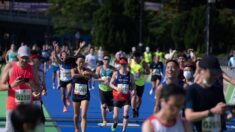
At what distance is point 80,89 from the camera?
48.1 feet

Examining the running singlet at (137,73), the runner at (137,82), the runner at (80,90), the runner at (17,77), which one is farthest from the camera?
the running singlet at (137,73)

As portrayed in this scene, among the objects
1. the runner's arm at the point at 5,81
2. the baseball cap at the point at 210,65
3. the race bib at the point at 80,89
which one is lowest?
the race bib at the point at 80,89

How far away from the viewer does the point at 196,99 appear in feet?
24.3

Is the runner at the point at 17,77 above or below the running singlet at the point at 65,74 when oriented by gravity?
above

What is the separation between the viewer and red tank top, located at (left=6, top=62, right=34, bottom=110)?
10.6 m

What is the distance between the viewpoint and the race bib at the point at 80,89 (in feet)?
47.8

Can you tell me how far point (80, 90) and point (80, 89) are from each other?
58mm

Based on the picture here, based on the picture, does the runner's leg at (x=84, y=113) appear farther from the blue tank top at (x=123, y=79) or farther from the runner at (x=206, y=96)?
the runner at (x=206, y=96)

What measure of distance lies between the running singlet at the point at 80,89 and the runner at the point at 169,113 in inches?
332

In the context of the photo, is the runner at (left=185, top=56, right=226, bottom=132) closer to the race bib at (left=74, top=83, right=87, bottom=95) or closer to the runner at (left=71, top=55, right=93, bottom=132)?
the runner at (left=71, top=55, right=93, bottom=132)

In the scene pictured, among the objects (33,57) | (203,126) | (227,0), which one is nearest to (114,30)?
(227,0)

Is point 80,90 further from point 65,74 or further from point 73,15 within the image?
point 73,15

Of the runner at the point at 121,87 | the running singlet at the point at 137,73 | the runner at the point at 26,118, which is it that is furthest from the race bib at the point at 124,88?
the runner at the point at 26,118

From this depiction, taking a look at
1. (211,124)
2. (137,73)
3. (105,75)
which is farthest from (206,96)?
(137,73)
